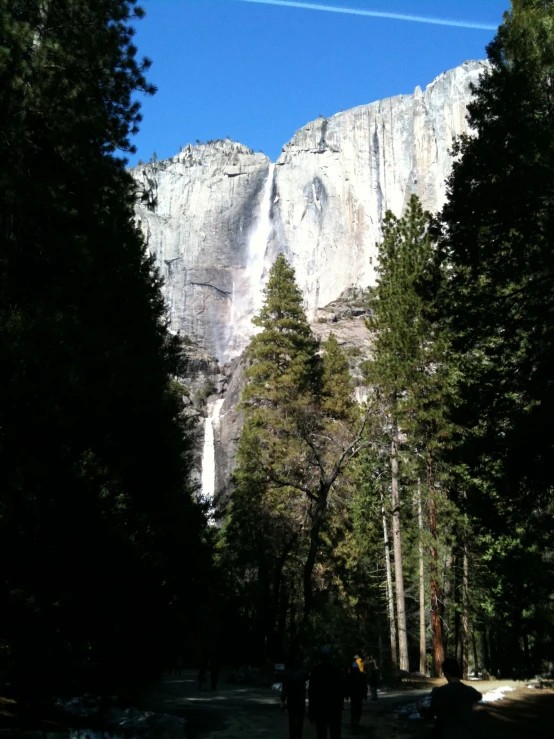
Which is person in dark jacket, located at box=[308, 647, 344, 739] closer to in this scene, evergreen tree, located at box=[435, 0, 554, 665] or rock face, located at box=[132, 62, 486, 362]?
evergreen tree, located at box=[435, 0, 554, 665]

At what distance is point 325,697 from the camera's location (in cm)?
687

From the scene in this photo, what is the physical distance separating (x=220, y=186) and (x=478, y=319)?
79.1 metres

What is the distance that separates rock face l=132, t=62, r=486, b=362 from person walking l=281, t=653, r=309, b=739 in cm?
6848

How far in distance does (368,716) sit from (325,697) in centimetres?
492

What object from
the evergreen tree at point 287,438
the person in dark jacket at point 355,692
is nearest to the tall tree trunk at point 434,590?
the evergreen tree at point 287,438

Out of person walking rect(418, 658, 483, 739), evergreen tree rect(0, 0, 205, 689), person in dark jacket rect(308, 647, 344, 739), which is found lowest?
person in dark jacket rect(308, 647, 344, 739)

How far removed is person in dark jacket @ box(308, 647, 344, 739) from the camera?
6.84 m

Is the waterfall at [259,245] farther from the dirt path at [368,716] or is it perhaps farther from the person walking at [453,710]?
the person walking at [453,710]

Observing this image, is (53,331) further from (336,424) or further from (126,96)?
(336,424)

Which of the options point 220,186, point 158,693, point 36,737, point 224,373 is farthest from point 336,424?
point 220,186

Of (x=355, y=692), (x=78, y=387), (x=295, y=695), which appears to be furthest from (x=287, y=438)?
(x=78, y=387)

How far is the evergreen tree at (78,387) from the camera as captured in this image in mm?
6887

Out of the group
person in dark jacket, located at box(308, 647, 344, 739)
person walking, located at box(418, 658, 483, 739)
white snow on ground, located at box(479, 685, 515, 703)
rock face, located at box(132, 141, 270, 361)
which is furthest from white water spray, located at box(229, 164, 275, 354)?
person walking, located at box(418, 658, 483, 739)

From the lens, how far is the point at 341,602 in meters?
22.9
